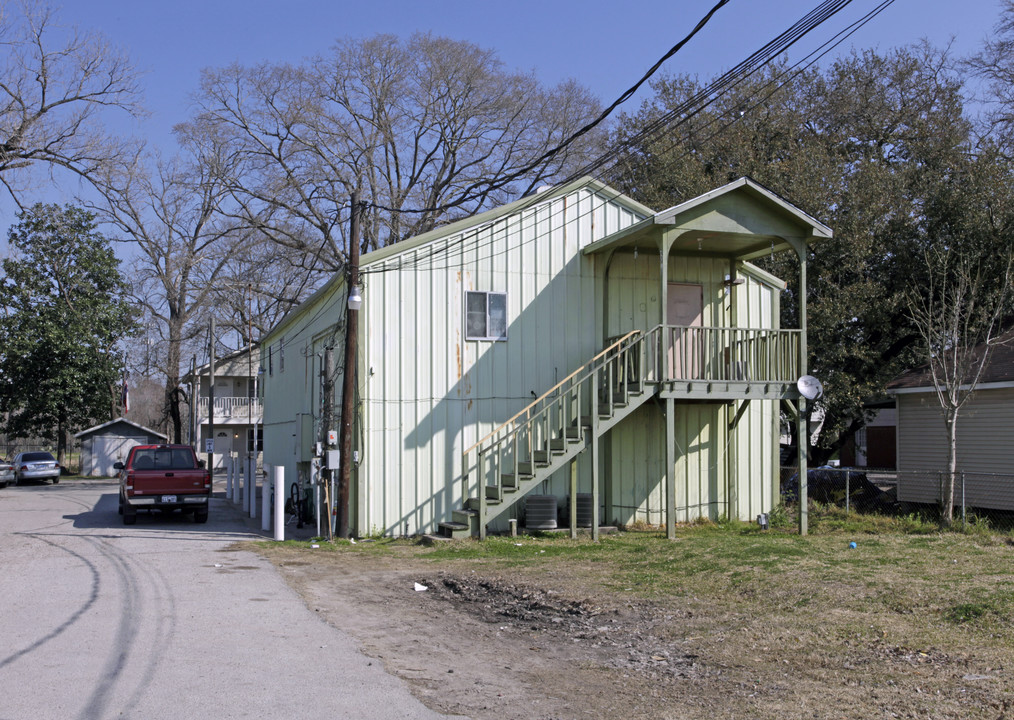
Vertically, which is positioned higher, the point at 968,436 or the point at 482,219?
the point at 482,219

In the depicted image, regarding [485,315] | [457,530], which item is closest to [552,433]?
[485,315]

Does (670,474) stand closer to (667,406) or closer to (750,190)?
(667,406)

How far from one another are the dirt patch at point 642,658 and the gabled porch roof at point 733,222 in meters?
7.13

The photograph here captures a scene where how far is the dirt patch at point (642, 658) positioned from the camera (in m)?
6.32

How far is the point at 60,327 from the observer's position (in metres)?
42.5

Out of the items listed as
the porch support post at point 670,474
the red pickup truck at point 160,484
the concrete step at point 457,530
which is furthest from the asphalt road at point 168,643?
the porch support post at point 670,474

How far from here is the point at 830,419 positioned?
27688mm

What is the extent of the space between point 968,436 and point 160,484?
59.5 ft

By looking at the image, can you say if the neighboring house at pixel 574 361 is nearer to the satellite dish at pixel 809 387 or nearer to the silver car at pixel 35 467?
the satellite dish at pixel 809 387

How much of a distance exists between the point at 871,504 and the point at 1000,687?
707 inches

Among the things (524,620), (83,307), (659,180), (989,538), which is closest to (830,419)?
(659,180)

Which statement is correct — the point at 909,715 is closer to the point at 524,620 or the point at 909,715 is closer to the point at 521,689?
the point at 521,689

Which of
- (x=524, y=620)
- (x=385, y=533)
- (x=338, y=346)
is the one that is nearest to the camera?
(x=524, y=620)

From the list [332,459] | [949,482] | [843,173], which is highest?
[843,173]
